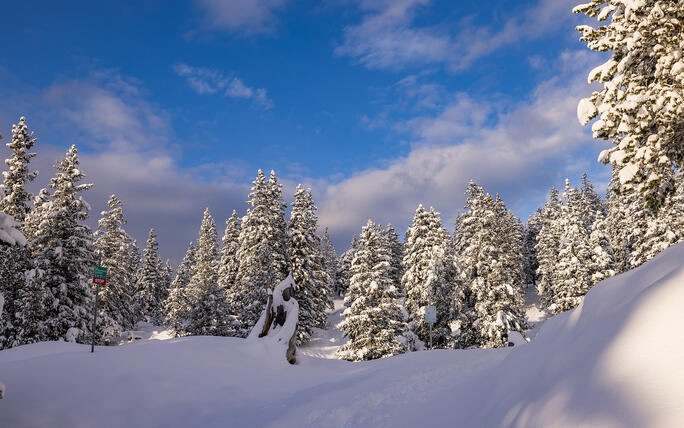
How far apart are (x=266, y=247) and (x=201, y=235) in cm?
2089

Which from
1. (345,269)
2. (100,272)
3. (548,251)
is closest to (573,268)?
(548,251)

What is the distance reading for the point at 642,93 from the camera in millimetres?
8227

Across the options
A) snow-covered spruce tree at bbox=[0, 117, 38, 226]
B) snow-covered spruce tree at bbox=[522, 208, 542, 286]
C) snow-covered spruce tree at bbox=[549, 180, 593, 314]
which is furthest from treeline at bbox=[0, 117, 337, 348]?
snow-covered spruce tree at bbox=[522, 208, 542, 286]

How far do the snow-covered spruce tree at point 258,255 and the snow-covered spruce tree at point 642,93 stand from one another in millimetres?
25163

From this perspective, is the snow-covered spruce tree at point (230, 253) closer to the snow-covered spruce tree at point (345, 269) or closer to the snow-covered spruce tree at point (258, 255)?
the snow-covered spruce tree at point (258, 255)

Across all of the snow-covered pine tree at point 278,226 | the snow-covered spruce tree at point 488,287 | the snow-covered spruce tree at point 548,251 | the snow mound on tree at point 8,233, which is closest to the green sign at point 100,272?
the snow mound on tree at point 8,233

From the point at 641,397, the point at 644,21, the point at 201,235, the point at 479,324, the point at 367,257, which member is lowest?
the point at 479,324

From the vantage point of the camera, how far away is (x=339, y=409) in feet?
31.8

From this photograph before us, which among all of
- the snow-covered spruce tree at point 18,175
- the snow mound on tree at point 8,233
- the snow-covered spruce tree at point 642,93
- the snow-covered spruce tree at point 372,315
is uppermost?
the snow-covered spruce tree at point 18,175

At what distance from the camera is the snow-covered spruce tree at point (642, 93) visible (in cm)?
802

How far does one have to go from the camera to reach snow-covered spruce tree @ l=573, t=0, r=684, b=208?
8.02 meters

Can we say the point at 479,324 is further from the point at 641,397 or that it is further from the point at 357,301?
the point at 641,397

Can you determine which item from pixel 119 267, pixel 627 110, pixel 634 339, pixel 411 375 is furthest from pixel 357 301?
pixel 119 267

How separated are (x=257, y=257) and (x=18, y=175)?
16121 mm
